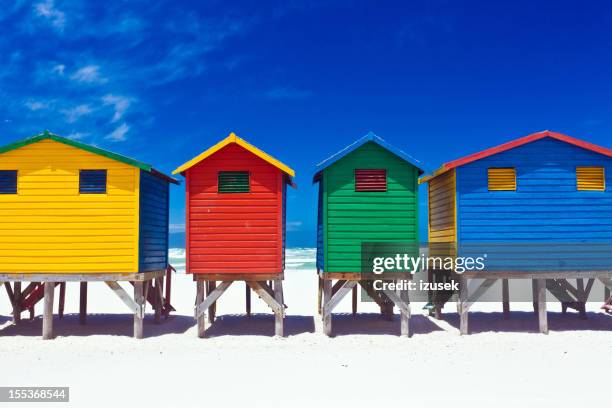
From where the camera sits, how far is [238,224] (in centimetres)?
1570

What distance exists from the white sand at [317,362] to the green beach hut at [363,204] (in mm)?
2198

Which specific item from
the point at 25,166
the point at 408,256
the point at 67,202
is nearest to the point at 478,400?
the point at 408,256

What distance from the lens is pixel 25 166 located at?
51.9ft

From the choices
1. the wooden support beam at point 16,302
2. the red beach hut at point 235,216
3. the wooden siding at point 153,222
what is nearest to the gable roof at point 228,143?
the red beach hut at point 235,216

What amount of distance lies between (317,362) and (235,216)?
495cm

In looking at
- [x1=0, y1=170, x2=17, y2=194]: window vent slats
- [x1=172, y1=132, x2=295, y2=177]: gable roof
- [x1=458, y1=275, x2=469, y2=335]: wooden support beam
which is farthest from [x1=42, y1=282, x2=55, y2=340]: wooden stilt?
[x1=458, y1=275, x2=469, y2=335]: wooden support beam

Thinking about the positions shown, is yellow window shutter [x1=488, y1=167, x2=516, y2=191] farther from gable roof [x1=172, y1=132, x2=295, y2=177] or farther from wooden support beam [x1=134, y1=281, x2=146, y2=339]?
wooden support beam [x1=134, y1=281, x2=146, y2=339]

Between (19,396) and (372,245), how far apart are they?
30.6 feet

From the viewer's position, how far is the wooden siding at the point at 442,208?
54.6 feet

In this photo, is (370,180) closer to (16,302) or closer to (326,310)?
(326,310)

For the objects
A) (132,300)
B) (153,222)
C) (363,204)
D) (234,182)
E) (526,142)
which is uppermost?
(526,142)

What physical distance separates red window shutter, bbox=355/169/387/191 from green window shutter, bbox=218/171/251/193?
3.12 metres

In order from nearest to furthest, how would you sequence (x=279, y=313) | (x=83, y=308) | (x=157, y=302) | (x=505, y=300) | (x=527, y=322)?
(x=279, y=313) < (x=527, y=322) < (x=83, y=308) < (x=157, y=302) < (x=505, y=300)

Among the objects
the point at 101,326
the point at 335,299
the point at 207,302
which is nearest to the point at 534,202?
the point at 335,299
